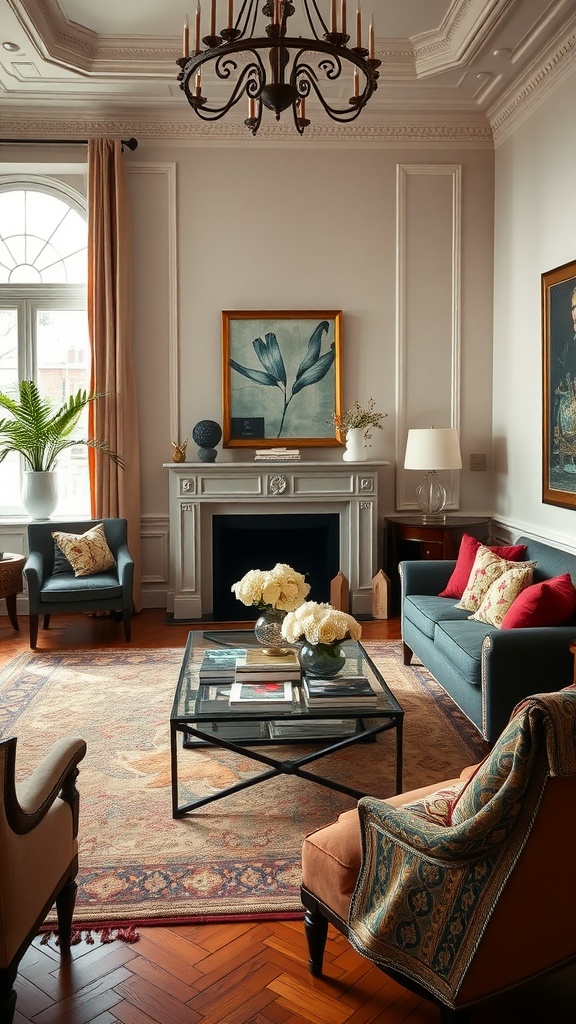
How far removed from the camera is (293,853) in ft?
9.25

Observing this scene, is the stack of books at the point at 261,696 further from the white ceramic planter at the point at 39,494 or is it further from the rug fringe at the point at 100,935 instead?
the white ceramic planter at the point at 39,494

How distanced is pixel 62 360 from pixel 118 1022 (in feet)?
18.0

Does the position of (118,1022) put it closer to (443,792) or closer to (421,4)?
(443,792)

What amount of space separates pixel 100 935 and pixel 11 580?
3.86 metres

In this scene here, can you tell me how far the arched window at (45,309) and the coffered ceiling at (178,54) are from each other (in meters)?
0.61

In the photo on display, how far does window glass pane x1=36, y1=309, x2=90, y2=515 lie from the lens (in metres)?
6.68

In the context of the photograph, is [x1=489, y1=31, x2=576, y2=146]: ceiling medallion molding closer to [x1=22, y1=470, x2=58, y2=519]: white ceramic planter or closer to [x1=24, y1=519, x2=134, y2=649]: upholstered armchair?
[x1=24, y1=519, x2=134, y2=649]: upholstered armchair

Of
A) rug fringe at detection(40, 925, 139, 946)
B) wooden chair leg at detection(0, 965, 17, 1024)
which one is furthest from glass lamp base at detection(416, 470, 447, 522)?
wooden chair leg at detection(0, 965, 17, 1024)

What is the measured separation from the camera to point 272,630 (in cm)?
368

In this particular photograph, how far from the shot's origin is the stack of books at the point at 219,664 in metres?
3.45

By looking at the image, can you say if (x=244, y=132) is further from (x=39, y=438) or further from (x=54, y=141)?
(x=39, y=438)

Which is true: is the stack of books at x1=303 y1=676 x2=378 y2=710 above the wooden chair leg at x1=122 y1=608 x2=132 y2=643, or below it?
above

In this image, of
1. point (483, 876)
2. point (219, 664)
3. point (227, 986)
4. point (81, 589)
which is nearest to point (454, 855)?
point (483, 876)

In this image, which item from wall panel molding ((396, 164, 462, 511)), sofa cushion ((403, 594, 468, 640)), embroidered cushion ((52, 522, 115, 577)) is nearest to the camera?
sofa cushion ((403, 594, 468, 640))
